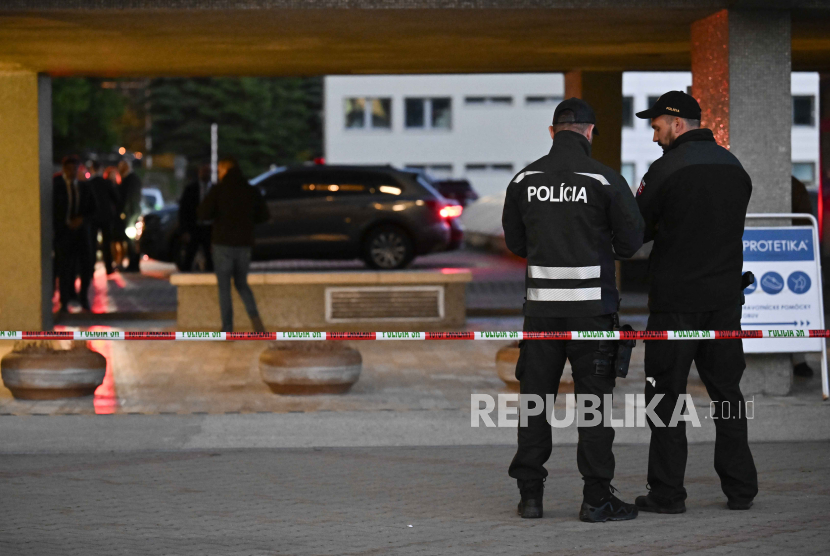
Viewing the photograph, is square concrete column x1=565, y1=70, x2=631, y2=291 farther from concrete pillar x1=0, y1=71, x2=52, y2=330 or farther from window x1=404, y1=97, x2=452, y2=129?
window x1=404, y1=97, x2=452, y2=129

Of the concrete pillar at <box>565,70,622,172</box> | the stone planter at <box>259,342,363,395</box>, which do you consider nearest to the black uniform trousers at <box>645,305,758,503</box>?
the stone planter at <box>259,342,363,395</box>

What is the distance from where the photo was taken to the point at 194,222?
1744cm

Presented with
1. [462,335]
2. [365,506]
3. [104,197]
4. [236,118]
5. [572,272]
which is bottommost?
[365,506]

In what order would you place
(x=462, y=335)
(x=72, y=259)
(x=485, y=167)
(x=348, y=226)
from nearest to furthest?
1. (x=462, y=335)
2. (x=72, y=259)
3. (x=348, y=226)
4. (x=485, y=167)

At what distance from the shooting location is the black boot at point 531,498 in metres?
5.74

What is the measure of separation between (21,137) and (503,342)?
522cm

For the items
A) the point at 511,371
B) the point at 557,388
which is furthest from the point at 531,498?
the point at 511,371

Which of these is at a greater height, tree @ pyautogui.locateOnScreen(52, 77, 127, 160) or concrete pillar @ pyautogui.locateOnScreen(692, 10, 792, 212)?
tree @ pyautogui.locateOnScreen(52, 77, 127, 160)

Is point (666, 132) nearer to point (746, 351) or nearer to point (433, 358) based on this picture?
point (746, 351)

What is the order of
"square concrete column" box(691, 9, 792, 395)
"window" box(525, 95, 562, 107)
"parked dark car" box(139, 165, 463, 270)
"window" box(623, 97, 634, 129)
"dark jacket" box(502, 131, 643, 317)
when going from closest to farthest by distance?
1. "dark jacket" box(502, 131, 643, 317)
2. "square concrete column" box(691, 9, 792, 395)
3. "parked dark car" box(139, 165, 463, 270)
4. "window" box(623, 97, 634, 129)
5. "window" box(525, 95, 562, 107)

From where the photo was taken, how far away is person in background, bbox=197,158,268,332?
448 inches

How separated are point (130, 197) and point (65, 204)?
5.81 metres

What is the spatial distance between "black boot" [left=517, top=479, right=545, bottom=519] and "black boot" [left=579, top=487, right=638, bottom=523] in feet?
0.67

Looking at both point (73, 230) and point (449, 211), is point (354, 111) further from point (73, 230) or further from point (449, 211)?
point (73, 230)
